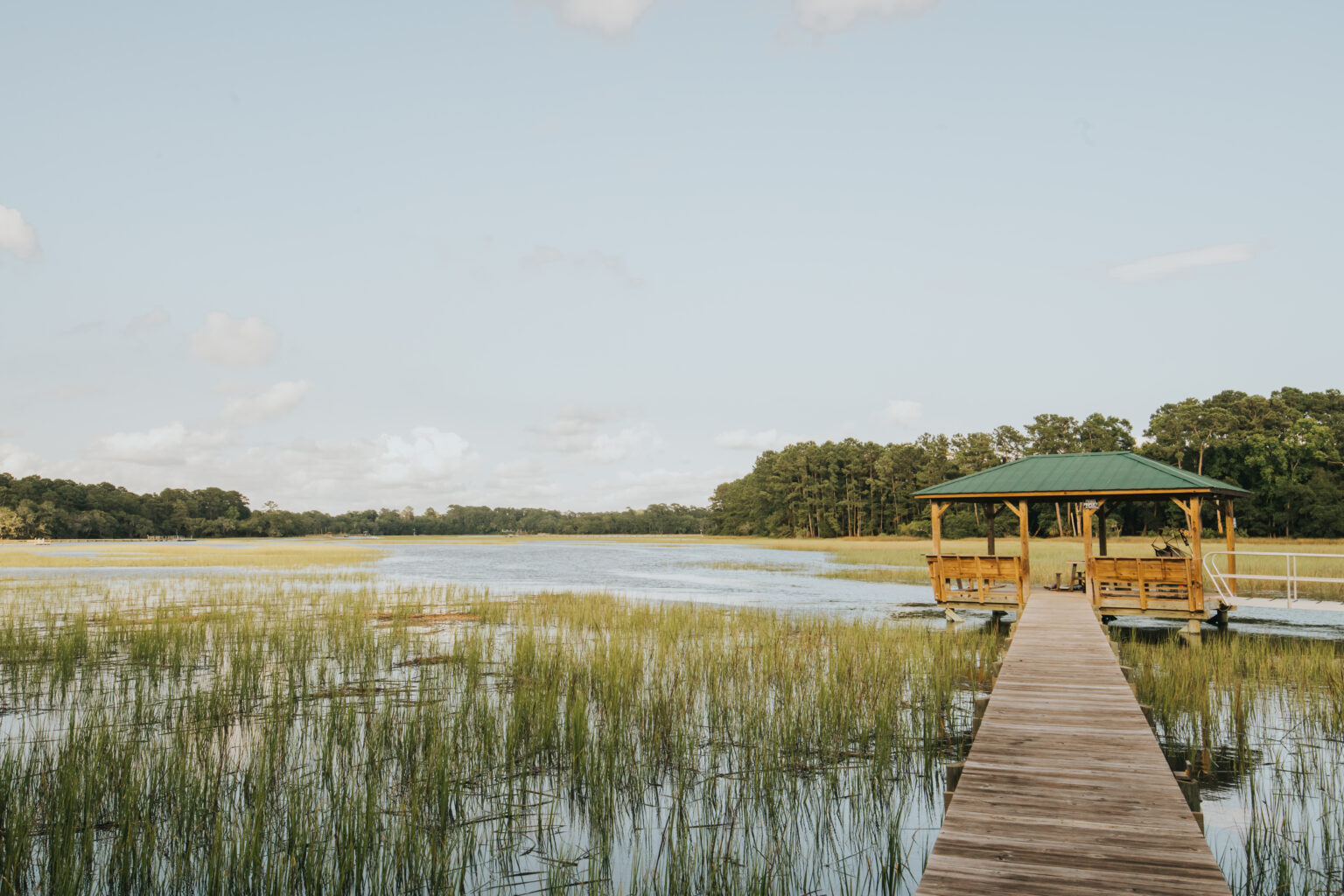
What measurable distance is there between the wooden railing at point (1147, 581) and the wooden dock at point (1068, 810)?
28.5ft

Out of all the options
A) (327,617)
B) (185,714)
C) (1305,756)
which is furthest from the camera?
(327,617)

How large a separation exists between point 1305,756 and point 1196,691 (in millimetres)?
2708

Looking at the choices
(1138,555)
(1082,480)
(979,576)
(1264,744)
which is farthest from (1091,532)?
(1138,555)

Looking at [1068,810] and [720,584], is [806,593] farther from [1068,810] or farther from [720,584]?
[1068,810]

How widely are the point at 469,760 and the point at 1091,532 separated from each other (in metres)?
13.2

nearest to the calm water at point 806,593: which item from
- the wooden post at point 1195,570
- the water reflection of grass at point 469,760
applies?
the water reflection of grass at point 469,760

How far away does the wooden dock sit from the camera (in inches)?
147

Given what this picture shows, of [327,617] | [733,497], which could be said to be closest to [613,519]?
[733,497]

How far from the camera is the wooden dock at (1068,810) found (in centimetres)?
374

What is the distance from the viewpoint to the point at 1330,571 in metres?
25.4

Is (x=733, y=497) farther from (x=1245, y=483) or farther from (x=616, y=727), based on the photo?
(x=616, y=727)

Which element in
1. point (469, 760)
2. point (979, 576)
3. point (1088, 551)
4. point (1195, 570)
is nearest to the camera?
point (469, 760)

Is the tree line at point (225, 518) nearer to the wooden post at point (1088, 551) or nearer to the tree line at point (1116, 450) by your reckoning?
the tree line at point (1116, 450)

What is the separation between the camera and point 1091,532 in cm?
1531
